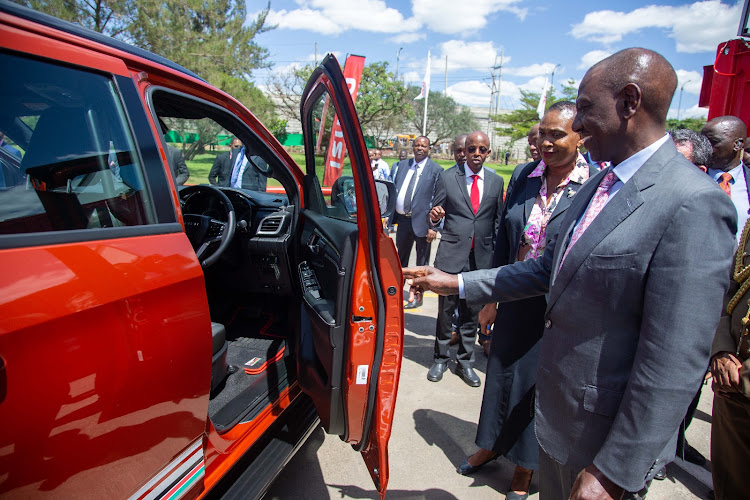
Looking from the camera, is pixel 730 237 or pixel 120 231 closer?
pixel 730 237

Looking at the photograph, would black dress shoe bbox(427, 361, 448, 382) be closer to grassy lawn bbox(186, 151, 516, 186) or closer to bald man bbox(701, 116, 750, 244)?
grassy lawn bbox(186, 151, 516, 186)

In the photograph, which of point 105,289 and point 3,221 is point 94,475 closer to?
point 105,289

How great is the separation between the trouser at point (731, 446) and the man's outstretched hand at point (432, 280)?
128 centimetres

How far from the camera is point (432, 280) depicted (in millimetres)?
1931

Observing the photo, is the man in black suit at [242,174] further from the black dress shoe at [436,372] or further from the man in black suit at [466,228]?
the black dress shoe at [436,372]

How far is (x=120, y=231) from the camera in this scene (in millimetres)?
1318

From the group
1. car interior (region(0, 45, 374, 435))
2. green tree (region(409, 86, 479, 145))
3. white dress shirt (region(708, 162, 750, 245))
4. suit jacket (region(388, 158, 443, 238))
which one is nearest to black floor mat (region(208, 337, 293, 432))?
Result: car interior (region(0, 45, 374, 435))

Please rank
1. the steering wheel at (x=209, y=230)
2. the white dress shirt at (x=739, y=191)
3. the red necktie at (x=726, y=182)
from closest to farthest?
the steering wheel at (x=209, y=230) < the white dress shirt at (x=739, y=191) < the red necktie at (x=726, y=182)

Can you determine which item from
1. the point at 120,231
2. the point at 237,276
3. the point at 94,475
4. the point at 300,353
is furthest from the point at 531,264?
the point at 237,276

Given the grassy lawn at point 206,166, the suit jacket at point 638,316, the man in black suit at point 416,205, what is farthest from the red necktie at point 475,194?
the suit jacket at point 638,316

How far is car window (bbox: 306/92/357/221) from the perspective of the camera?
221 centimetres

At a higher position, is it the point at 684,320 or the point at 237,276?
the point at 684,320

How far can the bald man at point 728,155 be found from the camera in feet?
11.1

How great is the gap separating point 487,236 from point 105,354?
10.6 feet
